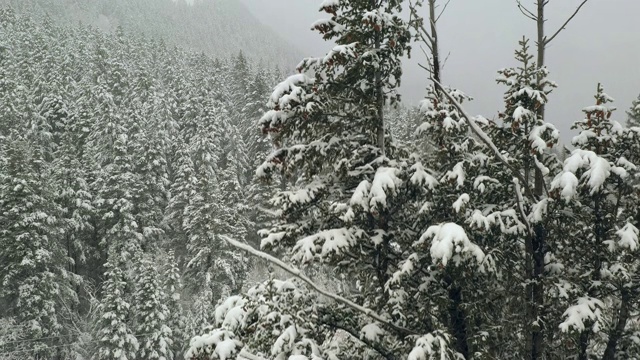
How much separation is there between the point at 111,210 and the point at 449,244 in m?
38.8

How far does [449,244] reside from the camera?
5.18 metres

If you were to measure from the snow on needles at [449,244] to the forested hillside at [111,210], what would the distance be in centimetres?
2256

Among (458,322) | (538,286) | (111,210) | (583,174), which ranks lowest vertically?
(111,210)

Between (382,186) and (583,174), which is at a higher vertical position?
(583,174)

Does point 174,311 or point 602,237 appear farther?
point 174,311

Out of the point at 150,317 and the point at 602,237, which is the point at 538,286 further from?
the point at 150,317

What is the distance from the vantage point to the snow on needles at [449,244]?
513 centimetres

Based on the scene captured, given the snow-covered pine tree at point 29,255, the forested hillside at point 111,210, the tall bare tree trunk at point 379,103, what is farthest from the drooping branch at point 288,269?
the snow-covered pine tree at point 29,255

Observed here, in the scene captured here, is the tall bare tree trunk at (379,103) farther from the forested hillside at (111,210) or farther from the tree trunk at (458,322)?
the forested hillside at (111,210)

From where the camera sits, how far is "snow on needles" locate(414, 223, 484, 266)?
5129 mm

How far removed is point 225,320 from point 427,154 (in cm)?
474

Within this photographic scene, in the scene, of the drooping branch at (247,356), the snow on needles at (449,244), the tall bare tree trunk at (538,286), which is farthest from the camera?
the tall bare tree trunk at (538,286)

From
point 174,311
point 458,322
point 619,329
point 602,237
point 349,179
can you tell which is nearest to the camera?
point 602,237

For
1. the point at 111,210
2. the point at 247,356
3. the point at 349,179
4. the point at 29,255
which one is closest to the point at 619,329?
the point at 349,179
